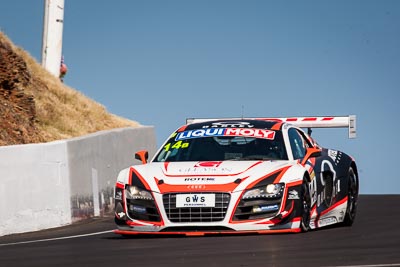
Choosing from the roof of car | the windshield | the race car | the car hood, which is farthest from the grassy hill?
the car hood

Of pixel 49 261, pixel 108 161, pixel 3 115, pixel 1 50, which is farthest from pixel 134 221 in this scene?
pixel 1 50

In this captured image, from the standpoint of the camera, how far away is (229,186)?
42.1ft

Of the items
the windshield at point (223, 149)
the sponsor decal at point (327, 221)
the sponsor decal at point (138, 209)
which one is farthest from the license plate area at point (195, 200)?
the sponsor decal at point (327, 221)

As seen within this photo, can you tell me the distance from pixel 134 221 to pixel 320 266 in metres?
3.94

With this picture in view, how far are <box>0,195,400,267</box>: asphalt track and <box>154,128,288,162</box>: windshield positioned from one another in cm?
106

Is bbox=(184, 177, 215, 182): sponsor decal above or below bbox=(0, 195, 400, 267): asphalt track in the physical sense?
above

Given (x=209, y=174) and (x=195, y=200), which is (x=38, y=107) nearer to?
(x=209, y=174)

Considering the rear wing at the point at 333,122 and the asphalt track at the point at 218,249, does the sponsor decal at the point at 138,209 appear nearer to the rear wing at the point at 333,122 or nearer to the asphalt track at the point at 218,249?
the asphalt track at the point at 218,249

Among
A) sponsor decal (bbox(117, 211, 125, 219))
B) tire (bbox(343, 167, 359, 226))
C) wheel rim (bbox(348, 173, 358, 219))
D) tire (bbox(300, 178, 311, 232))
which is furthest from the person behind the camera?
wheel rim (bbox(348, 173, 358, 219))

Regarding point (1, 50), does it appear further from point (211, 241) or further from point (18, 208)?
point (211, 241)

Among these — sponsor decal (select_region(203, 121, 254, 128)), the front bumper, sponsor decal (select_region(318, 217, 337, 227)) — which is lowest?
sponsor decal (select_region(318, 217, 337, 227))

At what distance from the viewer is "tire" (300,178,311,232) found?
13.2 m

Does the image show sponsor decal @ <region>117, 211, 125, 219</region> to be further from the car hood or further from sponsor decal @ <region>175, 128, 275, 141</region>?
sponsor decal @ <region>175, 128, 275, 141</region>

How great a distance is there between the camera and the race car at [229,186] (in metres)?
12.8
